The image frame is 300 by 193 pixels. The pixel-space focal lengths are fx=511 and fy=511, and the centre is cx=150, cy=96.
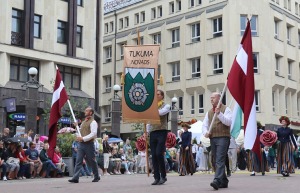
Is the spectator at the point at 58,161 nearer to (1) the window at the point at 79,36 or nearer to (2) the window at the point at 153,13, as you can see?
(1) the window at the point at 79,36

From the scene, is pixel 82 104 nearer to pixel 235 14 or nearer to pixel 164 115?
pixel 235 14

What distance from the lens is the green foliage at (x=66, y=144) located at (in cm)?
2258

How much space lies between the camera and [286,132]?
16531 mm

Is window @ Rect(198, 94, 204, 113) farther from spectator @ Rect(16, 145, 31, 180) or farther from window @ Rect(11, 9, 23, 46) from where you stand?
spectator @ Rect(16, 145, 31, 180)

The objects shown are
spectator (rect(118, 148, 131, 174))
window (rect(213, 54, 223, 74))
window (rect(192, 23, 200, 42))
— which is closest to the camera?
spectator (rect(118, 148, 131, 174))

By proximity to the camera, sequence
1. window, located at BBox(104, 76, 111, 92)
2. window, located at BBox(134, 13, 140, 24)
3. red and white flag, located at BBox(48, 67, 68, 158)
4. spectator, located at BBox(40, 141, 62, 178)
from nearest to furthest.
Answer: red and white flag, located at BBox(48, 67, 68, 158), spectator, located at BBox(40, 141, 62, 178), window, located at BBox(134, 13, 140, 24), window, located at BBox(104, 76, 111, 92)

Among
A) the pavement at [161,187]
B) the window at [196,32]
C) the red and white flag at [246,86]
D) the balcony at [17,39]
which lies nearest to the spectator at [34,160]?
the pavement at [161,187]

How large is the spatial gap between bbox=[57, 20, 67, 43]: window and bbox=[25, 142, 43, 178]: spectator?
1927cm

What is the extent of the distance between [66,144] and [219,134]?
1320 centimetres

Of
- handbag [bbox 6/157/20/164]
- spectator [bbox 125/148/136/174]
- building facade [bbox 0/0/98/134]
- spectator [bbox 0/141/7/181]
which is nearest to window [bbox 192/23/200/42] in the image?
building facade [bbox 0/0/98/134]

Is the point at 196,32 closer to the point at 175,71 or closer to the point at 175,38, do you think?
the point at 175,38

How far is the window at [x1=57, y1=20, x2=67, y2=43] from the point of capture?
38188 mm

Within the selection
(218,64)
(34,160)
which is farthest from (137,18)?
(34,160)

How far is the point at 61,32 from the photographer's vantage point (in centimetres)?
3841
